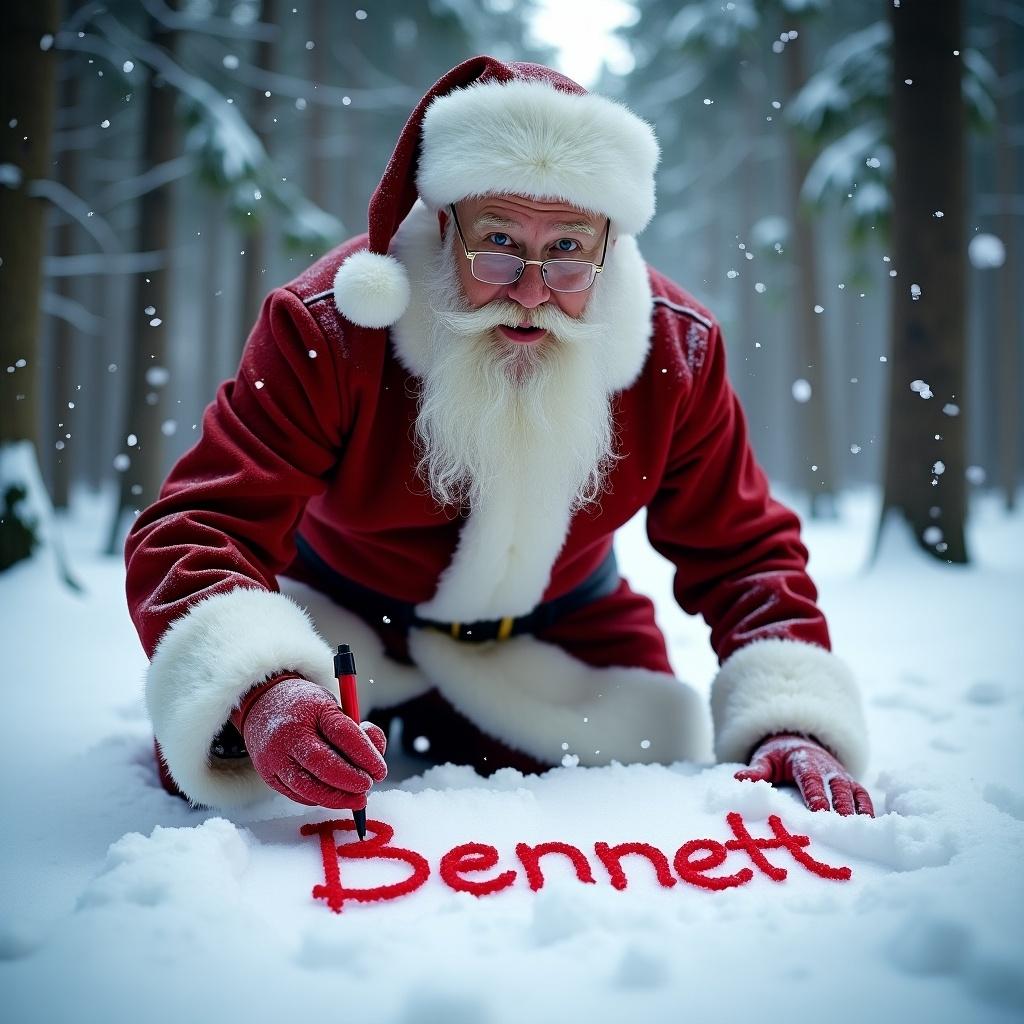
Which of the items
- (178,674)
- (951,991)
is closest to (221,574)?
(178,674)

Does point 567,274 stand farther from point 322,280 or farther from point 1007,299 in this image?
point 1007,299

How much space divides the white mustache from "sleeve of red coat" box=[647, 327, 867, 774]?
39 cm

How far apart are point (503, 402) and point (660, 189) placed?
14.2 metres

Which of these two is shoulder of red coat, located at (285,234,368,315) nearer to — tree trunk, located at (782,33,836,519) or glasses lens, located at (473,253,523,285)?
glasses lens, located at (473,253,523,285)

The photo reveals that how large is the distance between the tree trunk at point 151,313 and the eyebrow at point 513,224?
509 cm

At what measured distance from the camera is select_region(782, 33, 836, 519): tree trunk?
9398 mm

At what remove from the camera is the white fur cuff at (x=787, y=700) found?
2.01 meters

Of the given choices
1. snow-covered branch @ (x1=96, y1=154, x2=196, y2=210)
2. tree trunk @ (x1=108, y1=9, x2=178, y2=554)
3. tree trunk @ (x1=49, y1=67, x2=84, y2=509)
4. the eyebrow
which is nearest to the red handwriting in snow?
the eyebrow

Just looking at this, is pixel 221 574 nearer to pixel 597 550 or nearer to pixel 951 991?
pixel 597 550

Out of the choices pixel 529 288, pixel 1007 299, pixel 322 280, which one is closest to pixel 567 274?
pixel 529 288

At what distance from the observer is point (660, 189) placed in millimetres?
14930

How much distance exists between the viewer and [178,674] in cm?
167

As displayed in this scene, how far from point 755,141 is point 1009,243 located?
4560mm

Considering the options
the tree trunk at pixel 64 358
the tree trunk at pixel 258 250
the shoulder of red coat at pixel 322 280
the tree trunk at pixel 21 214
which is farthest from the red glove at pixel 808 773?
the tree trunk at pixel 64 358
